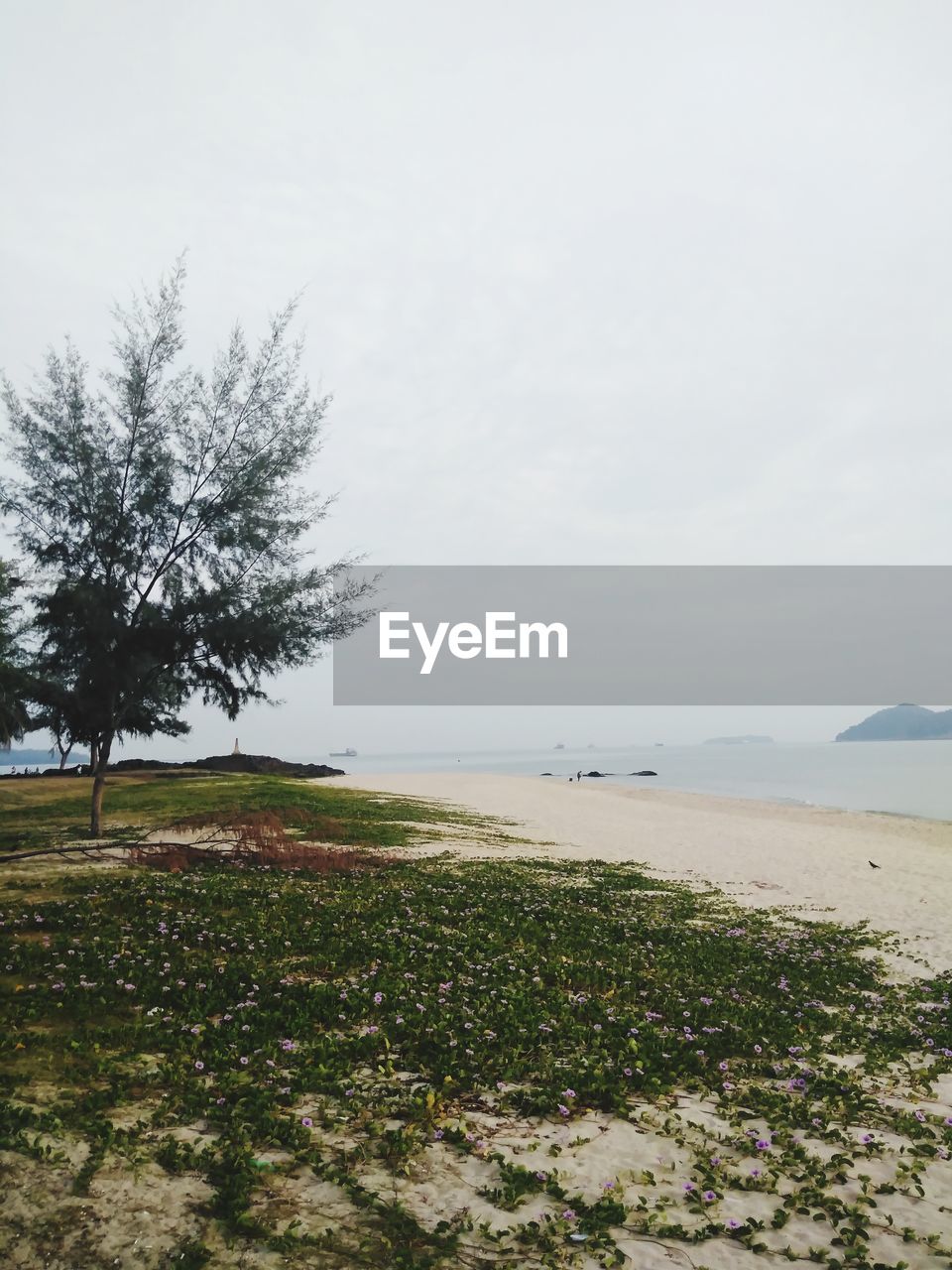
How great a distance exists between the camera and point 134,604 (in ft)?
82.7

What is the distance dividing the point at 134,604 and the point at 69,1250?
2270cm

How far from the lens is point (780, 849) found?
115 feet

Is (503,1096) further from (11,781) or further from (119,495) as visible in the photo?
(11,781)

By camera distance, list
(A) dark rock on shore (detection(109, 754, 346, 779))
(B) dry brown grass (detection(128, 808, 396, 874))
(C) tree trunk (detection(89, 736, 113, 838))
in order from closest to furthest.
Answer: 1. (B) dry brown grass (detection(128, 808, 396, 874))
2. (C) tree trunk (detection(89, 736, 113, 838))
3. (A) dark rock on shore (detection(109, 754, 346, 779))

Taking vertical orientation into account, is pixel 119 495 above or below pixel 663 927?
above

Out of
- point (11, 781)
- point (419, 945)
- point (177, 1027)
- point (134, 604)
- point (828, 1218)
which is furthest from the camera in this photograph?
point (11, 781)

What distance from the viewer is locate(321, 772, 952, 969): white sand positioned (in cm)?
2180

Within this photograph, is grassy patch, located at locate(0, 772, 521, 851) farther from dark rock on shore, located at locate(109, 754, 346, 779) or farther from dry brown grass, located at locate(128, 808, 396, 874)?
dark rock on shore, located at locate(109, 754, 346, 779)

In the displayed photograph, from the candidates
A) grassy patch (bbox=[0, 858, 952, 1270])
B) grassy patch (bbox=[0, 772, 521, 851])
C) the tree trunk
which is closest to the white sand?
grassy patch (bbox=[0, 772, 521, 851])

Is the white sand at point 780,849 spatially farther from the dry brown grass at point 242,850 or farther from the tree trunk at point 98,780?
the tree trunk at point 98,780

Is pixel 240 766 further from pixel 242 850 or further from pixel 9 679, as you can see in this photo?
pixel 242 850

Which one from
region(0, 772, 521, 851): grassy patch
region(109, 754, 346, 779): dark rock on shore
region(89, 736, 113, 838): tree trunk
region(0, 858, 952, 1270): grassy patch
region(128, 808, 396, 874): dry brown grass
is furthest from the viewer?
region(109, 754, 346, 779): dark rock on shore

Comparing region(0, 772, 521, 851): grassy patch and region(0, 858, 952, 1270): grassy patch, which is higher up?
region(0, 858, 952, 1270): grassy patch

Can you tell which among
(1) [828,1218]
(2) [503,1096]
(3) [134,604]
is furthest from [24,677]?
(1) [828,1218]
